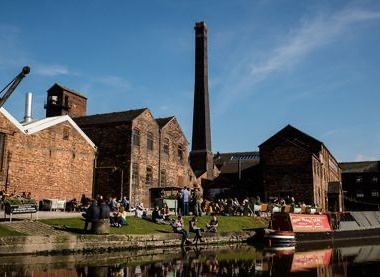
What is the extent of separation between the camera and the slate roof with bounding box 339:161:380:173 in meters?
77.4

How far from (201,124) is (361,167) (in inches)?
1504

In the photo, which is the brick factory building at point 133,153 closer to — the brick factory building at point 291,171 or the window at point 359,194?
the brick factory building at point 291,171

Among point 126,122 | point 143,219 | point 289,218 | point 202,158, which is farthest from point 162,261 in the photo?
point 202,158

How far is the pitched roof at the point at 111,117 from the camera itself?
35400mm

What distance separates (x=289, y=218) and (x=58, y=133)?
53.1 ft

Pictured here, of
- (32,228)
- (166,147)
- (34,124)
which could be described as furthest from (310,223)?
(34,124)

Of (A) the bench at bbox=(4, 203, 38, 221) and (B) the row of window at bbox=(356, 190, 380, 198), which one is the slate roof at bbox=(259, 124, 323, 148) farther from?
(A) the bench at bbox=(4, 203, 38, 221)

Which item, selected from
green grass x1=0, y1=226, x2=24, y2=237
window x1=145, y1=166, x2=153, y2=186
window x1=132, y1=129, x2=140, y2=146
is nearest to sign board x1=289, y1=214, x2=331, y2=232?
window x1=145, y1=166, x2=153, y2=186

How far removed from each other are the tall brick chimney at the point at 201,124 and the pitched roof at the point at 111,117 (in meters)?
18.3

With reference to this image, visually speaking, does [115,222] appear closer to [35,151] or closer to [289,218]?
[35,151]

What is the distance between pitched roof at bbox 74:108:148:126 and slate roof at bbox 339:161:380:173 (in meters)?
53.7

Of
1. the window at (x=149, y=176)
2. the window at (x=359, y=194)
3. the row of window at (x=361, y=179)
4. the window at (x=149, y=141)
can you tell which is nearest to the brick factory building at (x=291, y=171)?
the window at (x=149, y=176)

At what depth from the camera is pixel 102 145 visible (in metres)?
35.2

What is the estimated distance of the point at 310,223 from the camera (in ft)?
96.1
